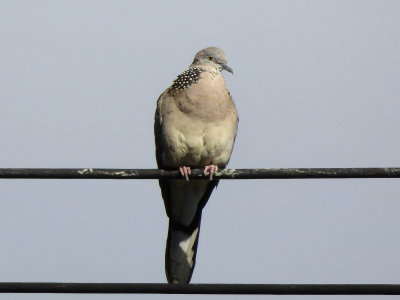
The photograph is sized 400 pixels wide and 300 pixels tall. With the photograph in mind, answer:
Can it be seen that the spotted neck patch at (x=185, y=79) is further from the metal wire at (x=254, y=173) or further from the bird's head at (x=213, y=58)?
the metal wire at (x=254, y=173)

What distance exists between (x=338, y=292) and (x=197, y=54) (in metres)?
3.38

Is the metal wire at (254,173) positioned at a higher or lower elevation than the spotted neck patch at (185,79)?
lower

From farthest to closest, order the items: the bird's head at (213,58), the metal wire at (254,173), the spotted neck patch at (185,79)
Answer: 1. the bird's head at (213,58)
2. the spotted neck patch at (185,79)
3. the metal wire at (254,173)

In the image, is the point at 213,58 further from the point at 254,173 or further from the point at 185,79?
the point at 254,173

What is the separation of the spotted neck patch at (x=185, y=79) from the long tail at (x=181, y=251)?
940 mm

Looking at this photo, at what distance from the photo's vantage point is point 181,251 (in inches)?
248

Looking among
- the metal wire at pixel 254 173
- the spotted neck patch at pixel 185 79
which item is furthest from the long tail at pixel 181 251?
the metal wire at pixel 254 173

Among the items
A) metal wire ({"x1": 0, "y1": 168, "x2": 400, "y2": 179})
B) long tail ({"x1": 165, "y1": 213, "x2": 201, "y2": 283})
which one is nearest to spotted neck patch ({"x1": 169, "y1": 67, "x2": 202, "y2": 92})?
long tail ({"x1": 165, "y1": 213, "x2": 201, "y2": 283})

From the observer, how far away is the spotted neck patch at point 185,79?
20.9ft

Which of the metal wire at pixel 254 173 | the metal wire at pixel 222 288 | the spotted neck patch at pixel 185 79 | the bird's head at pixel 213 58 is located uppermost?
the bird's head at pixel 213 58

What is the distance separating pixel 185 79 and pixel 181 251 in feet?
3.71

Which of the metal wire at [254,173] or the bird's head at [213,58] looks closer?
the metal wire at [254,173]

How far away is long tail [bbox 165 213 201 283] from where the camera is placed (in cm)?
618

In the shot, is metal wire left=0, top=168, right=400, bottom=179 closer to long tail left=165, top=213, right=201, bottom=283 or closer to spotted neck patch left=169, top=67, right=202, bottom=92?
long tail left=165, top=213, right=201, bottom=283
